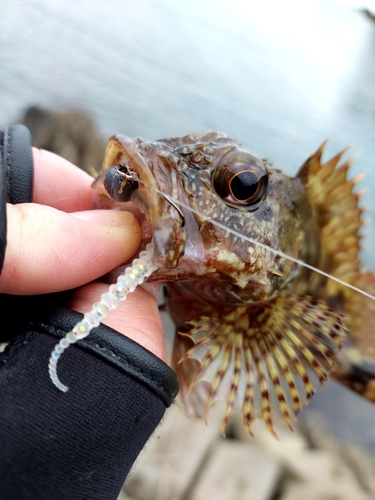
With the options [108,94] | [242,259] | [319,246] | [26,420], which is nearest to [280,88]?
[108,94]

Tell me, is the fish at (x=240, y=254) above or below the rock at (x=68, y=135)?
above

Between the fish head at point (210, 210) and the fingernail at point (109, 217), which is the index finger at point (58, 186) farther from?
the fingernail at point (109, 217)

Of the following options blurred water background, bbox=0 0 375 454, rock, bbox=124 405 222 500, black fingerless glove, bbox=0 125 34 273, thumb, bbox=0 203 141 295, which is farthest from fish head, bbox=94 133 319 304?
blurred water background, bbox=0 0 375 454

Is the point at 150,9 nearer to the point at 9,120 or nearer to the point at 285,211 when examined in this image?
the point at 9,120

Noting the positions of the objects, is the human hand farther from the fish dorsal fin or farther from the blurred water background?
the blurred water background

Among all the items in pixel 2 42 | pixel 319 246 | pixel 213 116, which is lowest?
pixel 2 42

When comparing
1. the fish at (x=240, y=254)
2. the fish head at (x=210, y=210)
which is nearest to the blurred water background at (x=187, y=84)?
the fish at (x=240, y=254)

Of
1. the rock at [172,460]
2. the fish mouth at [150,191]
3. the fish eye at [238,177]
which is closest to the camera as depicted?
the fish mouth at [150,191]
